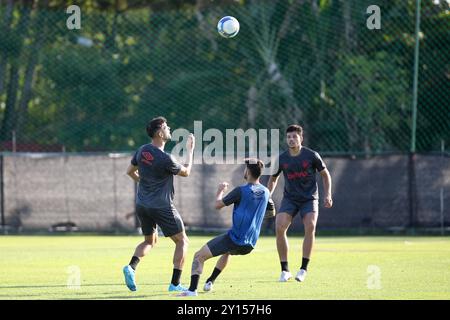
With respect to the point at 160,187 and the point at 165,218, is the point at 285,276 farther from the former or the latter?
the point at 160,187

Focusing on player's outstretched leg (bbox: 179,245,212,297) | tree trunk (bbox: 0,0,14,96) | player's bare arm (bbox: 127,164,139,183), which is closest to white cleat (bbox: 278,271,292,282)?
player's outstretched leg (bbox: 179,245,212,297)

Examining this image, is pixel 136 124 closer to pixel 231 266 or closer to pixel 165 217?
pixel 231 266

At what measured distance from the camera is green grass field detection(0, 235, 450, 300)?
36.6ft

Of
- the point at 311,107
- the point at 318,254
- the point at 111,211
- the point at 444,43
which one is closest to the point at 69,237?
the point at 111,211

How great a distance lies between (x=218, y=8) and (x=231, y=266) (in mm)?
20736

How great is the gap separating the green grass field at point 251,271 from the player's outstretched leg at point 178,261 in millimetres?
243

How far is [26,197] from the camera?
2450cm

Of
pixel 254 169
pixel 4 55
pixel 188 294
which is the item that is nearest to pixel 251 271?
pixel 254 169

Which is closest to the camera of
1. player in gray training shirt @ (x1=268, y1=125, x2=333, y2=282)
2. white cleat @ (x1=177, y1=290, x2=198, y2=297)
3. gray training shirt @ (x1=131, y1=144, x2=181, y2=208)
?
white cleat @ (x1=177, y1=290, x2=198, y2=297)

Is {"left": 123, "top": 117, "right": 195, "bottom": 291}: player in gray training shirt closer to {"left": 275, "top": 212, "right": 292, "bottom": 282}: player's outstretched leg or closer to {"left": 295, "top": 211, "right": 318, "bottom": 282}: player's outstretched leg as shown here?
{"left": 275, "top": 212, "right": 292, "bottom": 282}: player's outstretched leg

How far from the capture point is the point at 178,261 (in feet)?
38.1

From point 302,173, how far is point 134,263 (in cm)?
299

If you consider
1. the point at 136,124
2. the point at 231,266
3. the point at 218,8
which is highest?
the point at 218,8

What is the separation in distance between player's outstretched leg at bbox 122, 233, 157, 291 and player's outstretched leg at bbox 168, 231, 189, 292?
15.5 inches
